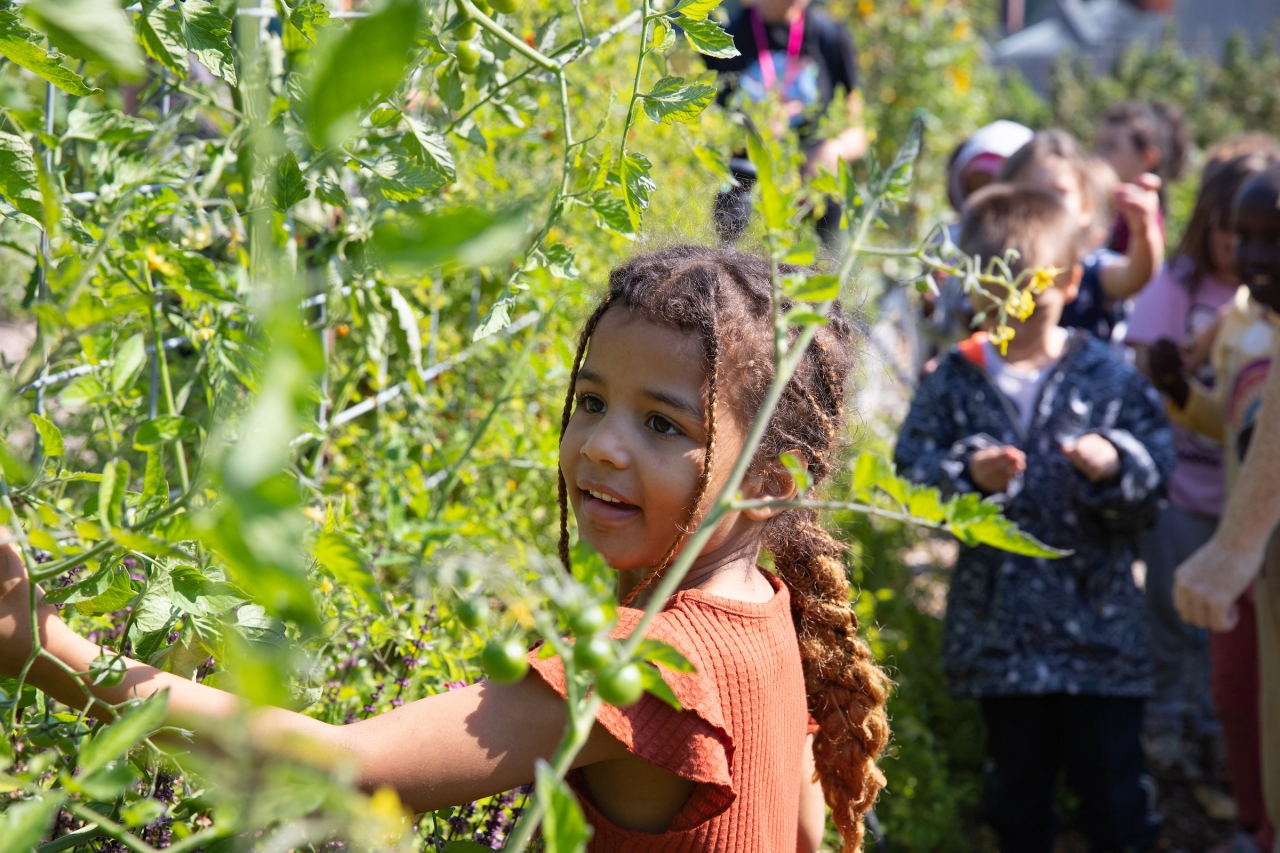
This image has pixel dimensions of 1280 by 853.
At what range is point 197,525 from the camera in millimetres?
397

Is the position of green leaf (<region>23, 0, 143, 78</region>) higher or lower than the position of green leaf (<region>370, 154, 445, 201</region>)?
higher

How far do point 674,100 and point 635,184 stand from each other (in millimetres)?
81

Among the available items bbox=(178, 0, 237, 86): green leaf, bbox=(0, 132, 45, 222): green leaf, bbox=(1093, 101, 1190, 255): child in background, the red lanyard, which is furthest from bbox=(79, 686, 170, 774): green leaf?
bbox=(1093, 101, 1190, 255): child in background

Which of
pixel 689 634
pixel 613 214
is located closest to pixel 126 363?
Answer: pixel 613 214

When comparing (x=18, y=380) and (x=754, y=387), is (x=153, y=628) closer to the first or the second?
(x=18, y=380)

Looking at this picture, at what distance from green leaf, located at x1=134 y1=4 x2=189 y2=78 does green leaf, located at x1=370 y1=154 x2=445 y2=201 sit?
0.19 meters

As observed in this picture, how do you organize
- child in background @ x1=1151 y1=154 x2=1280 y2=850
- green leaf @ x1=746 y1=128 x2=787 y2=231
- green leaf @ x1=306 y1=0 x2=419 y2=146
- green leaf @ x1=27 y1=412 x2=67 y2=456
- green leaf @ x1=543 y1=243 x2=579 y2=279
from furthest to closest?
child in background @ x1=1151 y1=154 x2=1280 y2=850
green leaf @ x1=543 y1=243 x2=579 y2=279
green leaf @ x1=27 y1=412 x2=67 y2=456
green leaf @ x1=746 y1=128 x2=787 y2=231
green leaf @ x1=306 y1=0 x2=419 y2=146

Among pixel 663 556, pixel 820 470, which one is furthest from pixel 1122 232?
pixel 663 556

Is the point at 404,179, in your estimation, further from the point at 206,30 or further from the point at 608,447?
the point at 608,447

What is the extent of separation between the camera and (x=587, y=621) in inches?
23.0

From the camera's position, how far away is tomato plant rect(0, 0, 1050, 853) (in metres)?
0.42

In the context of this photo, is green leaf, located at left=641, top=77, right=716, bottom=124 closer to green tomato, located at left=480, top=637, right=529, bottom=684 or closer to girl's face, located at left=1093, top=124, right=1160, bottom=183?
green tomato, located at left=480, top=637, right=529, bottom=684

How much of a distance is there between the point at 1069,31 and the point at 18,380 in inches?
1185

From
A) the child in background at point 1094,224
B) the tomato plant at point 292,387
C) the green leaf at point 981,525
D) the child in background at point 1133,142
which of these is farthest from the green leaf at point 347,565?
the child in background at point 1133,142
